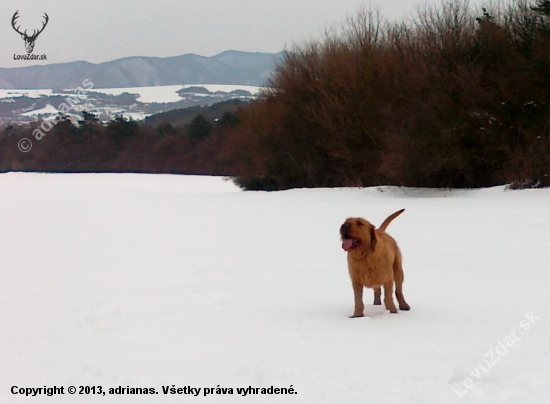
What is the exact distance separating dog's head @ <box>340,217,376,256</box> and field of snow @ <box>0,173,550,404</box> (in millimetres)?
713

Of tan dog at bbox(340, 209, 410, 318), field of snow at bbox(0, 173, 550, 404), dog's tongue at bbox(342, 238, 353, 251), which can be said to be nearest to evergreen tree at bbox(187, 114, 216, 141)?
field of snow at bbox(0, 173, 550, 404)

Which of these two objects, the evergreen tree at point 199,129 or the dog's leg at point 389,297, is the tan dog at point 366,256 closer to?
the dog's leg at point 389,297

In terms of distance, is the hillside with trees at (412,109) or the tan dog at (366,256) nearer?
the tan dog at (366,256)

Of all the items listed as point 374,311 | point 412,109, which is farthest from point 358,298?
point 412,109

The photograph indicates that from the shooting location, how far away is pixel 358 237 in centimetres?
585

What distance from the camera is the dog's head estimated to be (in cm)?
582

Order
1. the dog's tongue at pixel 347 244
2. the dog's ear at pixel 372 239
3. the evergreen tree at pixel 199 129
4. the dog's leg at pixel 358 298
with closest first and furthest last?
the dog's tongue at pixel 347 244 → the dog's ear at pixel 372 239 → the dog's leg at pixel 358 298 → the evergreen tree at pixel 199 129

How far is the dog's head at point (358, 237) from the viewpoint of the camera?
5.82 m

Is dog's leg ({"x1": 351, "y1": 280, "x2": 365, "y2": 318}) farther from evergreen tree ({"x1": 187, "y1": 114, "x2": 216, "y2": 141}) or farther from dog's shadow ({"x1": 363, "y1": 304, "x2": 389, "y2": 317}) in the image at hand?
evergreen tree ({"x1": 187, "y1": 114, "x2": 216, "y2": 141})

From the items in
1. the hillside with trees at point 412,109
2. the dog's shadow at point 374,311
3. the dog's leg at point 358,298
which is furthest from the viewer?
the hillside with trees at point 412,109

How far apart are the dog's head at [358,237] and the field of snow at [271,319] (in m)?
0.71

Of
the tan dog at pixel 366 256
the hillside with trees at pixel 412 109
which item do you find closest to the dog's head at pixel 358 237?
the tan dog at pixel 366 256

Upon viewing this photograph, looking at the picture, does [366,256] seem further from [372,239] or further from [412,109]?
[412,109]

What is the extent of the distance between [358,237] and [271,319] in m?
1.26
